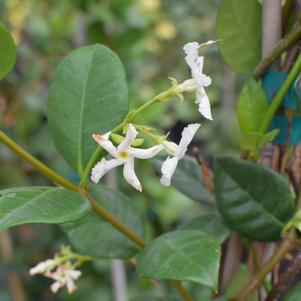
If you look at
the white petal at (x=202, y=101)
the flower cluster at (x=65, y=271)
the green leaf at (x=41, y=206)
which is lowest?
the flower cluster at (x=65, y=271)

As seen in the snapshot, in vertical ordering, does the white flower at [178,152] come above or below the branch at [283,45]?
below

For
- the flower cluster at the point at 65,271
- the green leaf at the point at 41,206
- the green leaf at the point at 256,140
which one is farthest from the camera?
the flower cluster at the point at 65,271

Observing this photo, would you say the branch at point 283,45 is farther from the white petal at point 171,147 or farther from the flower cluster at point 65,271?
Answer: the flower cluster at point 65,271

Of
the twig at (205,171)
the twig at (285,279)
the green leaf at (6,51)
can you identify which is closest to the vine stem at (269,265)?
the twig at (285,279)

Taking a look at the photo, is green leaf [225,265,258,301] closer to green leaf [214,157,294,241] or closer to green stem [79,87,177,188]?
green leaf [214,157,294,241]

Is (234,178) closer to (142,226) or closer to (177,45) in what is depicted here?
(142,226)

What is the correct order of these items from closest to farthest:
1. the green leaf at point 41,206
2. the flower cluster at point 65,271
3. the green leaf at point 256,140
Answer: the green leaf at point 41,206
the green leaf at point 256,140
the flower cluster at point 65,271

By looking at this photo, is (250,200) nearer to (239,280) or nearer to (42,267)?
(239,280)
